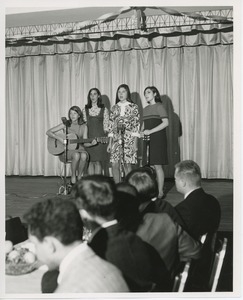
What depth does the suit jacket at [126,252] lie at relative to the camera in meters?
1.34

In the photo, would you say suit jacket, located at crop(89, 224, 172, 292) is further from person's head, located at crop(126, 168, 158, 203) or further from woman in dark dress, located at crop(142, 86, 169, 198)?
woman in dark dress, located at crop(142, 86, 169, 198)

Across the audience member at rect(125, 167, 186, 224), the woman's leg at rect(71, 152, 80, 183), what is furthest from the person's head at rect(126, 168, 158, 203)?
the woman's leg at rect(71, 152, 80, 183)

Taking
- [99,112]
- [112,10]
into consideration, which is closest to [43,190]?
[99,112]

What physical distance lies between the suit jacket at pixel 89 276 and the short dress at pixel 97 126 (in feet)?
8.73

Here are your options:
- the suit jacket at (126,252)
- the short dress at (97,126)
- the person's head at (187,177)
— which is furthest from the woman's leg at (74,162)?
the suit jacket at (126,252)

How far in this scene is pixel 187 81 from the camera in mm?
5082

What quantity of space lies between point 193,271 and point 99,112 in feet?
8.12

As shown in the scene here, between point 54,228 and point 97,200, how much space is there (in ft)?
0.74

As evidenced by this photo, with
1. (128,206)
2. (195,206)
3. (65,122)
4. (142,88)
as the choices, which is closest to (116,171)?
(65,122)

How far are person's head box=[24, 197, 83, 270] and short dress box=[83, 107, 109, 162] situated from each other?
2591 millimetres

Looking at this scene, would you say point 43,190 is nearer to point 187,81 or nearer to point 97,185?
point 187,81

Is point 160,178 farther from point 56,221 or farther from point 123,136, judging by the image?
point 56,221

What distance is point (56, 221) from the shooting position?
120 cm

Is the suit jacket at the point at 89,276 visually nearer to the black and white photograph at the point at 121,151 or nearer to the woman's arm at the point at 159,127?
the black and white photograph at the point at 121,151
